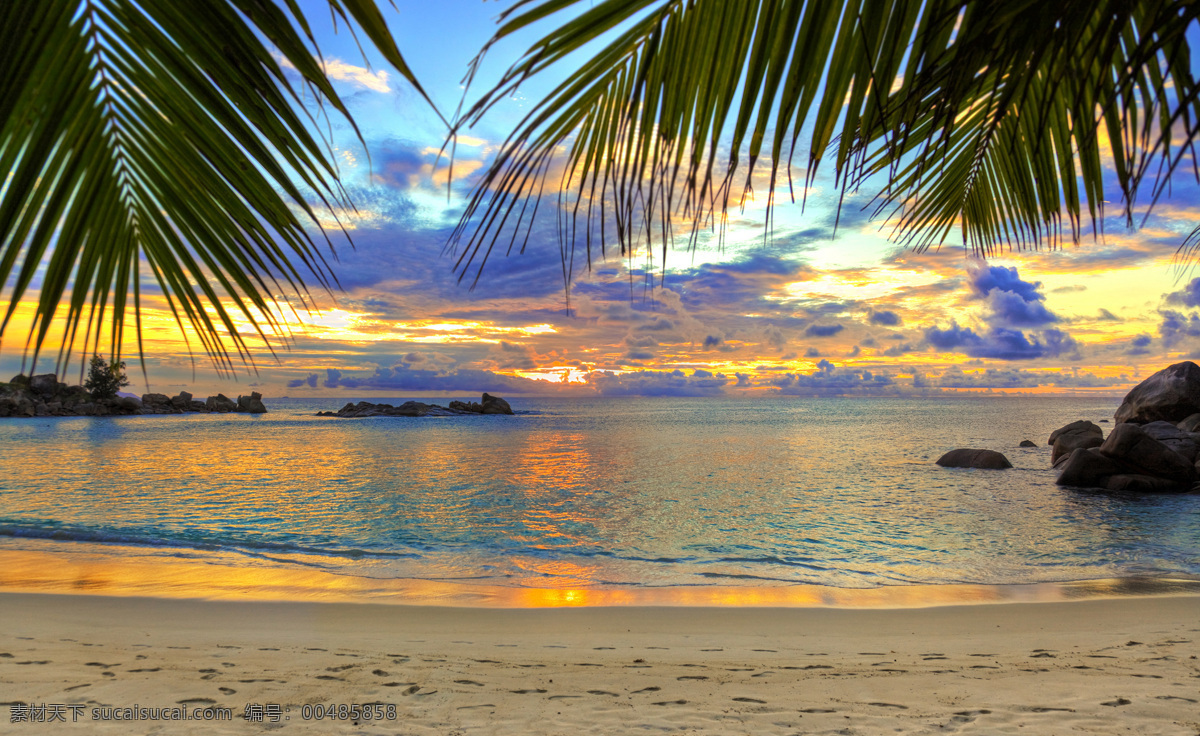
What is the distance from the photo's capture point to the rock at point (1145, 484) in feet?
55.8

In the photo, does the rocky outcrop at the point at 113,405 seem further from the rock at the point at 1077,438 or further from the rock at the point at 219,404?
the rock at the point at 1077,438

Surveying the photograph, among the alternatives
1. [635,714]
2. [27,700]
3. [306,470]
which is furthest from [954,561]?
[306,470]

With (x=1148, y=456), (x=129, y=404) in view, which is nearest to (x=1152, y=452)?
(x=1148, y=456)

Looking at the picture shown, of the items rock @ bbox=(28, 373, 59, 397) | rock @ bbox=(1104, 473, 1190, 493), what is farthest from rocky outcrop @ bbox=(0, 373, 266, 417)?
rock @ bbox=(1104, 473, 1190, 493)

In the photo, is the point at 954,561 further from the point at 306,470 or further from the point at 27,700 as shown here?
the point at 306,470

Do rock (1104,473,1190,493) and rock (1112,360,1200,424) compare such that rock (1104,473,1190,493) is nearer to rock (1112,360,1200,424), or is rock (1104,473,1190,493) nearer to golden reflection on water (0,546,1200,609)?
rock (1112,360,1200,424)

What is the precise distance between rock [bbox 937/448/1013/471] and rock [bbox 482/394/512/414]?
200 ft

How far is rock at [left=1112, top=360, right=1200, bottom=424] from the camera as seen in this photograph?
2244 cm

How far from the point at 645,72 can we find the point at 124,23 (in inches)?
33.3

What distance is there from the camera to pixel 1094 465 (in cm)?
1852

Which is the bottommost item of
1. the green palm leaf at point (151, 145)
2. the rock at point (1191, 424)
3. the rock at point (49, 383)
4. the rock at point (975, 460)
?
the rock at point (975, 460)

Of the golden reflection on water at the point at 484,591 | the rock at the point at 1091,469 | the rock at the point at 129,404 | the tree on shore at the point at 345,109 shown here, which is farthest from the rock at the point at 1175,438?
the rock at the point at 129,404

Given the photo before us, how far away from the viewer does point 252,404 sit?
8862cm

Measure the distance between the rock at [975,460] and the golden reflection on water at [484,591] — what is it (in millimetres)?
15903
